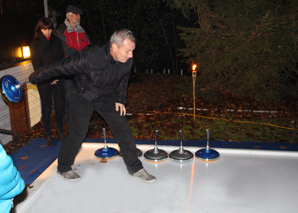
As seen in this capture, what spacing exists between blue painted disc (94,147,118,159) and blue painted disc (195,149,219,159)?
108 centimetres

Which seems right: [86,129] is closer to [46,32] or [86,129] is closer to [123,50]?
[123,50]

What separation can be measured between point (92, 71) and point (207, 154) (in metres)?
1.80

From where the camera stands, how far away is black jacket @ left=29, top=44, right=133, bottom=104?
324 centimetres

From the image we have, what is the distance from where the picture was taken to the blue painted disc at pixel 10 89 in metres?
3.19

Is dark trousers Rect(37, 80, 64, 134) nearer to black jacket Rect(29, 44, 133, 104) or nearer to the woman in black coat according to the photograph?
the woman in black coat

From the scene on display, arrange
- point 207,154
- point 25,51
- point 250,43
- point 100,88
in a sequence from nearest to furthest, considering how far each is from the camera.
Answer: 1. point 100,88
2. point 207,154
3. point 25,51
4. point 250,43

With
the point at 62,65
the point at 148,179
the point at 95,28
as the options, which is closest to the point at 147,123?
the point at 148,179

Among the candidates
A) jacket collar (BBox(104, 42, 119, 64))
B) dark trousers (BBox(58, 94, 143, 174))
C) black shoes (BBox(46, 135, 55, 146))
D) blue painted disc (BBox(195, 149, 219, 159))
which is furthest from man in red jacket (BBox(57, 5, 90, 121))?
blue painted disc (BBox(195, 149, 219, 159))

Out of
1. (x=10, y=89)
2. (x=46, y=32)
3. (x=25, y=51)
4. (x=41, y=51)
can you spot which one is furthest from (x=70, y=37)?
(x=10, y=89)

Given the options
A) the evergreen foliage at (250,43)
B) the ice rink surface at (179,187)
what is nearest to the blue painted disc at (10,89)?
the ice rink surface at (179,187)

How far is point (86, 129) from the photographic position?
3518mm

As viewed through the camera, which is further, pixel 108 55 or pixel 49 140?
pixel 49 140

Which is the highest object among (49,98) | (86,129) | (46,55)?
(46,55)

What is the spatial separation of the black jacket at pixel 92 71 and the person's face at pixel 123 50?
9cm
